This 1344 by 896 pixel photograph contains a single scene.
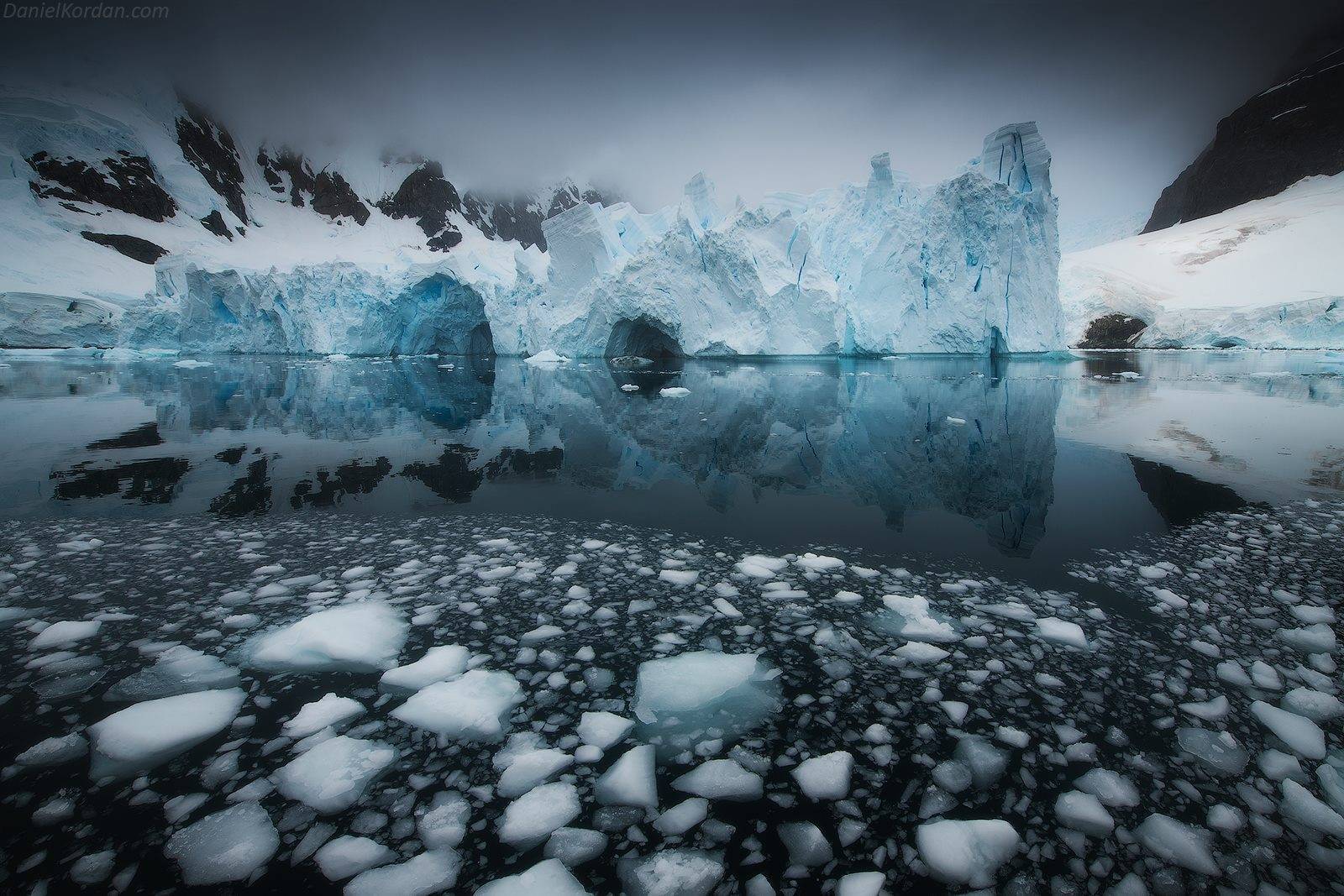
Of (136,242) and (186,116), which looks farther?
(186,116)

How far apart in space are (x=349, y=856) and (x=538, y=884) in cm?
43

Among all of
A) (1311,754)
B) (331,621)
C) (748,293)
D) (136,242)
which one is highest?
(136,242)

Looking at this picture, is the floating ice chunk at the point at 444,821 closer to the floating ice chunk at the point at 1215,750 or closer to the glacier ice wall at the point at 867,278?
the floating ice chunk at the point at 1215,750

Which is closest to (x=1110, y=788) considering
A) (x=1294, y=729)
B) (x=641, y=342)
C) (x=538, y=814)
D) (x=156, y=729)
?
(x=1294, y=729)

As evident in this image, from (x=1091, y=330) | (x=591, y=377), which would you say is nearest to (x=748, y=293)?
(x=591, y=377)

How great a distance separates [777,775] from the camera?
57.0 inches

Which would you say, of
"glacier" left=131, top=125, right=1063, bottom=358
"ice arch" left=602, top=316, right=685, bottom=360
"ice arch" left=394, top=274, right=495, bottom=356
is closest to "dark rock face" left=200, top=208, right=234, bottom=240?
"glacier" left=131, top=125, right=1063, bottom=358

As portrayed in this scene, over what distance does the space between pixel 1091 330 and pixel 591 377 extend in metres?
35.2

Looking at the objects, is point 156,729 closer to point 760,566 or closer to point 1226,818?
point 760,566

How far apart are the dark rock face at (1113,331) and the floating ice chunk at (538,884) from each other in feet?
144

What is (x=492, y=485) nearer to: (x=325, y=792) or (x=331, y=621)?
(x=331, y=621)

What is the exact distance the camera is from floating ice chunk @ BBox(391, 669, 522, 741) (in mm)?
1609

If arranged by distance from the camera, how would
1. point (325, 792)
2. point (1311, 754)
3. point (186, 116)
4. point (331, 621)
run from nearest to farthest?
point (325, 792) → point (1311, 754) → point (331, 621) → point (186, 116)

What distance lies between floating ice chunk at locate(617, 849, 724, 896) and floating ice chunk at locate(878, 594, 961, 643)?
1248 mm
